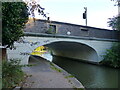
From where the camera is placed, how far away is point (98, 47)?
13273mm

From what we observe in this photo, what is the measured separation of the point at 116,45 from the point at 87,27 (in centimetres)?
333

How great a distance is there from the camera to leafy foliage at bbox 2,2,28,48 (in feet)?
13.1

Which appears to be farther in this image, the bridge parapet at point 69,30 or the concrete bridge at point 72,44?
the bridge parapet at point 69,30

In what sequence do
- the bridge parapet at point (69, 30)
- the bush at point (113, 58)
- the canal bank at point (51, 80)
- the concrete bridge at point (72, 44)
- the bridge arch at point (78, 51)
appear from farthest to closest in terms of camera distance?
the bridge arch at point (78, 51), the bush at point (113, 58), the bridge parapet at point (69, 30), the concrete bridge at point (72, 44), the canal bank at point (51, 80)

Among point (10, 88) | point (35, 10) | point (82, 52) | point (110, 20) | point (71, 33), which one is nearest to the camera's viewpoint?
point (35, 10)

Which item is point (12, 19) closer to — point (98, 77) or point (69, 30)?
point (98, 77)

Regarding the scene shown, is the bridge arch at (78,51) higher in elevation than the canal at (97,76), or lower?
higher

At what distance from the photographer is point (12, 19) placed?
13.6 ft

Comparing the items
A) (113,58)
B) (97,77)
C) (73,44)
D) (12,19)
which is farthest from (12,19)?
(73,44)

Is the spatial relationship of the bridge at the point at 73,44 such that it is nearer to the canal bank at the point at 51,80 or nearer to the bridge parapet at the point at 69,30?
the bridge parapet at the point at 69,30

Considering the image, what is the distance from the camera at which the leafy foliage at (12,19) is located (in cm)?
400

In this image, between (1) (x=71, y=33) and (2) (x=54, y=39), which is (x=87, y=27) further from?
(2) (x=54, y=39)

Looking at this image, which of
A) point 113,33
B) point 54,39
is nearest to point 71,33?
point 54,39

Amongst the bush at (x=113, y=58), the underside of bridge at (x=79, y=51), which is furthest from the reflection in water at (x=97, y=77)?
the underside of bridge at (x=79, y=51)
